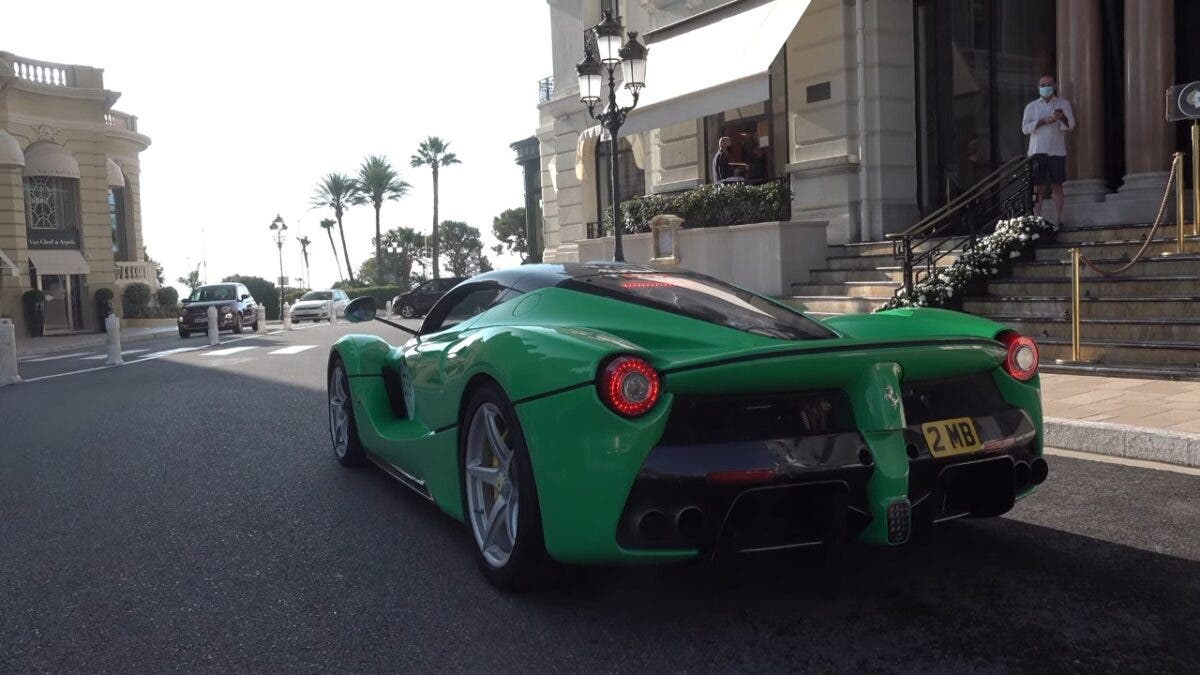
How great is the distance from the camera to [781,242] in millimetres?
14844

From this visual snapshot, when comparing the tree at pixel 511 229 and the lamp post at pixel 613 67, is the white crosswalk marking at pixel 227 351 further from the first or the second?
the tree at pixel 511 229

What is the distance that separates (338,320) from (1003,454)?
39.8 meters

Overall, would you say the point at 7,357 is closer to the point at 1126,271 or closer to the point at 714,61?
the point at 714,61

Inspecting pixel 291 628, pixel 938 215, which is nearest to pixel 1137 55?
pixel 938 215

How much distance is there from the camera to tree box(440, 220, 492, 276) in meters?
92.6

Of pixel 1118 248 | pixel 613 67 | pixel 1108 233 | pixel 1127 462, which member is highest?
pixel 613 67

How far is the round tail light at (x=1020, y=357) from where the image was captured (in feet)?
11.8

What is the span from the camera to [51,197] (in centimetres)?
3525

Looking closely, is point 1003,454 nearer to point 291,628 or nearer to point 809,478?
point 809,478

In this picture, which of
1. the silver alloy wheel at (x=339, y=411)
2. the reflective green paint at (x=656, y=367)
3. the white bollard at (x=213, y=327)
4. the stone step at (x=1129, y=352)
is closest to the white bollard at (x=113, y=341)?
the white bollard at (x=213, y=327)

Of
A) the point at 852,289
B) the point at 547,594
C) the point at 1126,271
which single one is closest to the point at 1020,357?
the point at 547,594

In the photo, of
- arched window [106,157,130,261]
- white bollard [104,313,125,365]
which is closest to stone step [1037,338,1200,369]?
white bollard [104,313,125,365]

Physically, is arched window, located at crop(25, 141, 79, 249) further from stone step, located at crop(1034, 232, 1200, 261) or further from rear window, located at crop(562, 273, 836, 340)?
rear window, located at crop(562, 273, 836, 340)

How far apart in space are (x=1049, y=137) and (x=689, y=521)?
35.1 ft
